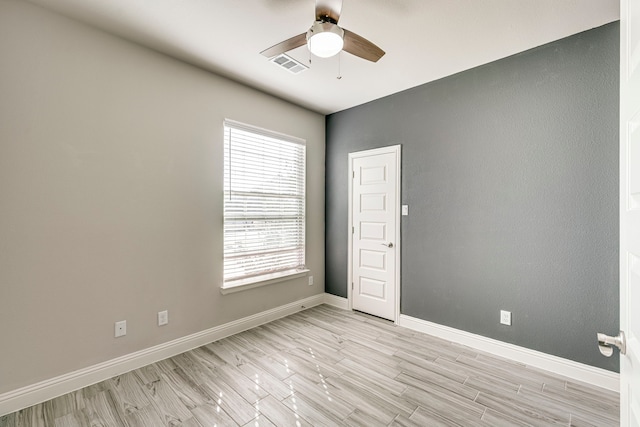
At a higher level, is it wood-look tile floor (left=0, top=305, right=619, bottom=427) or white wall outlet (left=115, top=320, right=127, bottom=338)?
white wall outlet (left=115, top=320, right=127, bottom=338)

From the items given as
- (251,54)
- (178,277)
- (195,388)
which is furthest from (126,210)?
(251,54)

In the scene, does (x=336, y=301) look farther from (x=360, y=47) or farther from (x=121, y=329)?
(x=360, y=47)

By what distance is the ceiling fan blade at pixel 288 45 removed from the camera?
1.96 m

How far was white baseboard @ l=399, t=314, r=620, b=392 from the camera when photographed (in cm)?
225

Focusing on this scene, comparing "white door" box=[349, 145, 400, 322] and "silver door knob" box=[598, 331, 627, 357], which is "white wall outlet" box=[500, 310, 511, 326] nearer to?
"white door" box=[349, 145, 400, 322]

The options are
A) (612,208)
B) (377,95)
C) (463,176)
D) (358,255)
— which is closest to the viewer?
(612,208)

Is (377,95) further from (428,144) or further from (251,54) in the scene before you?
(251,54)

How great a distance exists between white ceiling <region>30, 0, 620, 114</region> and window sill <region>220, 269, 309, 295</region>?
7.22 ft

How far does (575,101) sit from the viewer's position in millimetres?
2371

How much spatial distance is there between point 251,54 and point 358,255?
2582mm

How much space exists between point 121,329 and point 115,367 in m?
0.29
